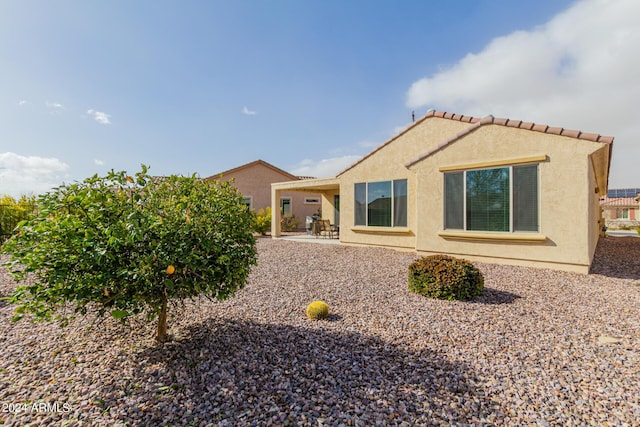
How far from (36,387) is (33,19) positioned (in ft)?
30.8

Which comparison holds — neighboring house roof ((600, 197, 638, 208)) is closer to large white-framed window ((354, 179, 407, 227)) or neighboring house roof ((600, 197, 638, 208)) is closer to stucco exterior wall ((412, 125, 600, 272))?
large white-framed window ((354, 179, 407, 227))

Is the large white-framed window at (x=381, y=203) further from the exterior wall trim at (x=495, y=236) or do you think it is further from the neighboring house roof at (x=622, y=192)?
the neighboring house roof at (x=622, y=192)

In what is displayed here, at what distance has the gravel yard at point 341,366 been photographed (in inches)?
107

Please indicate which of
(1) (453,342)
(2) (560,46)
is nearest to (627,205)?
(2) (560,46)

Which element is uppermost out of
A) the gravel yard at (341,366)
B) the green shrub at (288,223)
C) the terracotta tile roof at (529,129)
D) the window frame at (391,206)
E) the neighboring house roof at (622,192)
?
the neighboring house roof at (622,192)

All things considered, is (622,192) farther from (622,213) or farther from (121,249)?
(121,249)

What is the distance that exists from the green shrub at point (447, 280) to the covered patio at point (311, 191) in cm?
866

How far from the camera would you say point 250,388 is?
3029 millimetres

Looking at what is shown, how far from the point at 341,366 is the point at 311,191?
16.3 m

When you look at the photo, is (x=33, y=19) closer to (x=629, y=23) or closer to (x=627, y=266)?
(x=629, y=23)

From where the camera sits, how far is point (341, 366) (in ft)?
11.5

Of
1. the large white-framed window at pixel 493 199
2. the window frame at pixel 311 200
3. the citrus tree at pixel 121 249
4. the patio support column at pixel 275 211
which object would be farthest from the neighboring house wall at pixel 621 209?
the citrus tree at pixel 121 249

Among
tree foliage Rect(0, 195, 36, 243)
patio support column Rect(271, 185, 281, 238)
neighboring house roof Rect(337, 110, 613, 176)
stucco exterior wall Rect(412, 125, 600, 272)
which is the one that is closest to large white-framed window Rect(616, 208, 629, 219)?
stucco exterior wall Rect(412, 125, 600, 272)

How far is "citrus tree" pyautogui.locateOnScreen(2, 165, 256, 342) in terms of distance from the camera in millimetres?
2821
